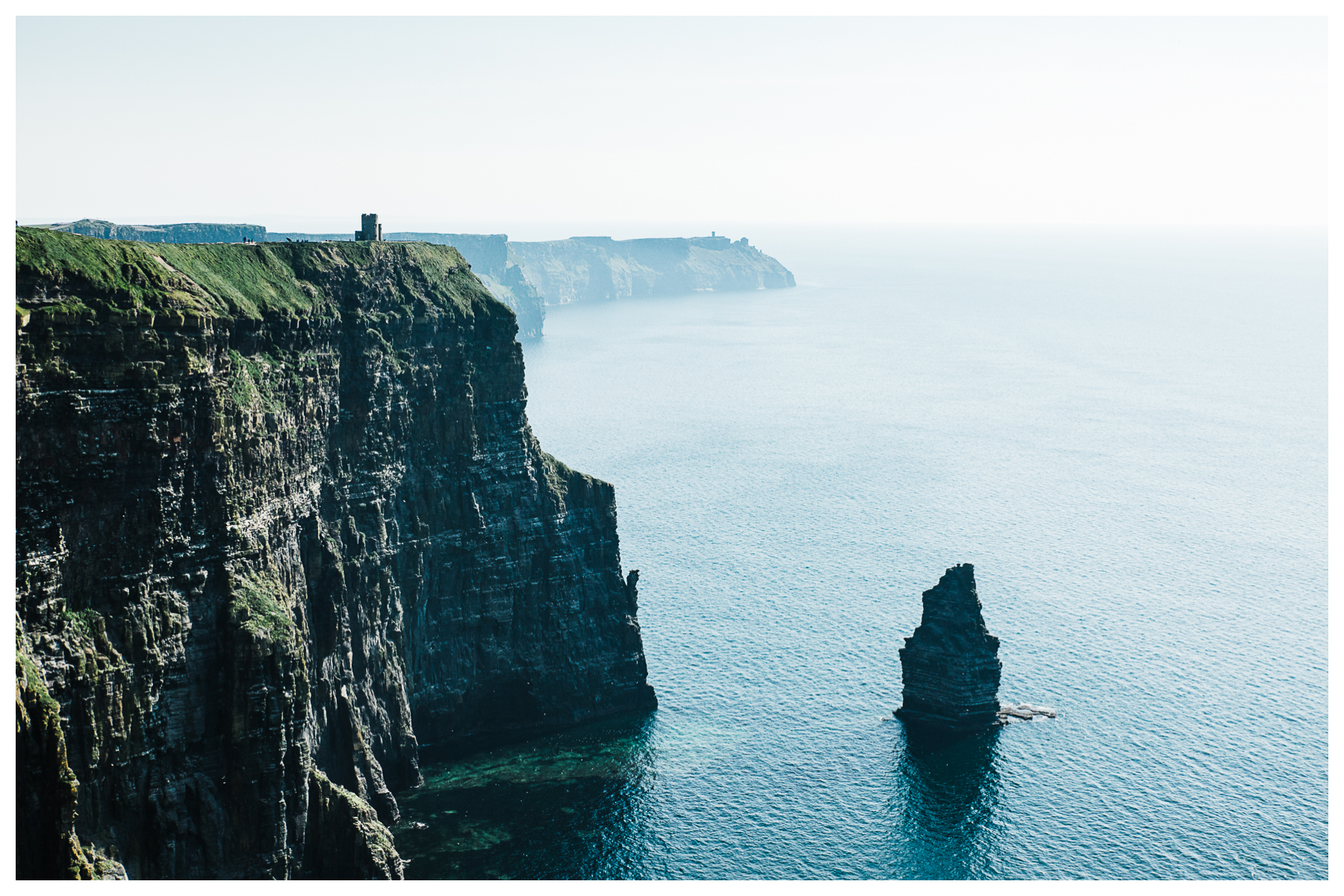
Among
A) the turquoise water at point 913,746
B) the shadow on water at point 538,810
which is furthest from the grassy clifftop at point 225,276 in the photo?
the turquoise water at point 913,746

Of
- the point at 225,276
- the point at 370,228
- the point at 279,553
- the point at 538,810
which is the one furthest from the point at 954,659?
the point at 225,276

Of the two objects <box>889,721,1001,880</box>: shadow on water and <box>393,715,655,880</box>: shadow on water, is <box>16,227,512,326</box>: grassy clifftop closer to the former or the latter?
<box>393,715,655,880</box>: shadow on water

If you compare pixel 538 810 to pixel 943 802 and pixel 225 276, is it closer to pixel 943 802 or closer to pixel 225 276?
pixel 943 802

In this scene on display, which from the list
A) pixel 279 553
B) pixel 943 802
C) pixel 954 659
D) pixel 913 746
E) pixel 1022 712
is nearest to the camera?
pixel 279 553

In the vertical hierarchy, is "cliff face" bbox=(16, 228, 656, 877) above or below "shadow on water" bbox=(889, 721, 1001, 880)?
above

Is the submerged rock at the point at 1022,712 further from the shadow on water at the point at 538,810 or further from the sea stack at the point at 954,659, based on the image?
the shadow on water at the point at 538,810

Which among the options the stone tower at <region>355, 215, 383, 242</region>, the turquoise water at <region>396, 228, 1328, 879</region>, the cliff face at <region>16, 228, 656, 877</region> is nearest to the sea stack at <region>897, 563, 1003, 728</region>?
the turquoise water at <region>396, 228, 1328, 879</region>

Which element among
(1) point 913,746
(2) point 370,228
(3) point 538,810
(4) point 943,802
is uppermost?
→ (2) point 370,228
